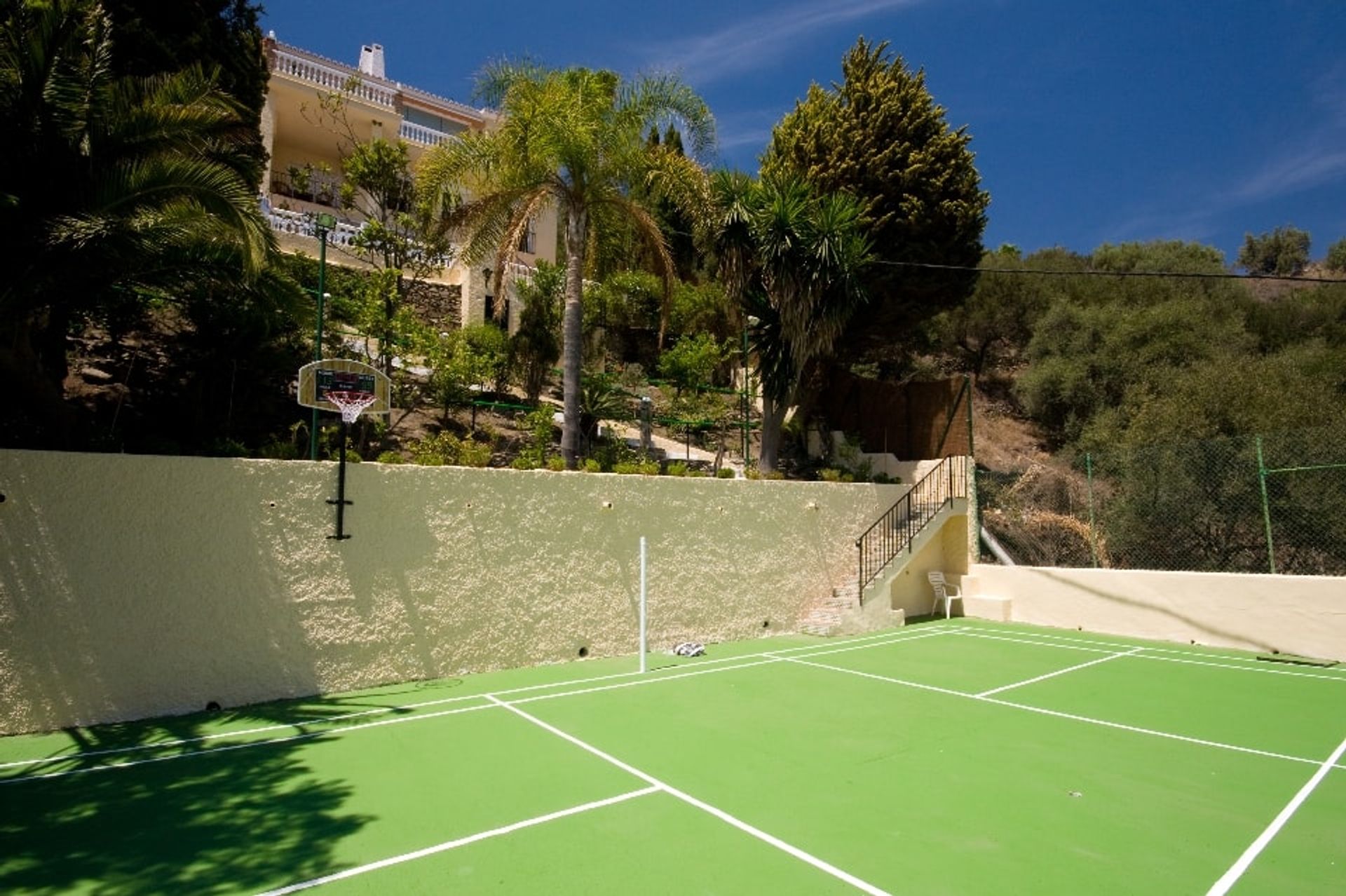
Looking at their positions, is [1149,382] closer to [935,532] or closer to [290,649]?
[935,532]

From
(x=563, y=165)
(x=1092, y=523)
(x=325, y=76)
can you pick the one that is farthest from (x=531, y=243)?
(x=1092, y=523)

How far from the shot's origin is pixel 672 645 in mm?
10344

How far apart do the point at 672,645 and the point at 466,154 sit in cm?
830

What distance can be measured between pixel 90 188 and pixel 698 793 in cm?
705

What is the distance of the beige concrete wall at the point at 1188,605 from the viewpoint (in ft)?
32.8

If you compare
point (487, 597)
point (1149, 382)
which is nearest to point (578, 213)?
point (487, 597)

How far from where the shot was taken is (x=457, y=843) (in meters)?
4.03

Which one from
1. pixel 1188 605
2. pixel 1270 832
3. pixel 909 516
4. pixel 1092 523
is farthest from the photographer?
pixel 909 516

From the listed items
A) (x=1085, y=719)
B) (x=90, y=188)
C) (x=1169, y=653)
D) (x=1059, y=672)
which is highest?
(x=90, y=188)

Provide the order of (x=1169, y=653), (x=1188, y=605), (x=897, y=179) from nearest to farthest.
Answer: (x=1169, y=653), (x=1188, y=605), (x=897, y=179)

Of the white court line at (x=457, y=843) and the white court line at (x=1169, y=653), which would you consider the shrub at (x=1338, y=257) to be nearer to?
the white court line at (x=1169, y=653)

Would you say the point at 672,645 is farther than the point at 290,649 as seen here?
Yes

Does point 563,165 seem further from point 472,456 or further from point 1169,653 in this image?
point 1169,653

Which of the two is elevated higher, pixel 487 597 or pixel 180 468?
pixel 180 468
